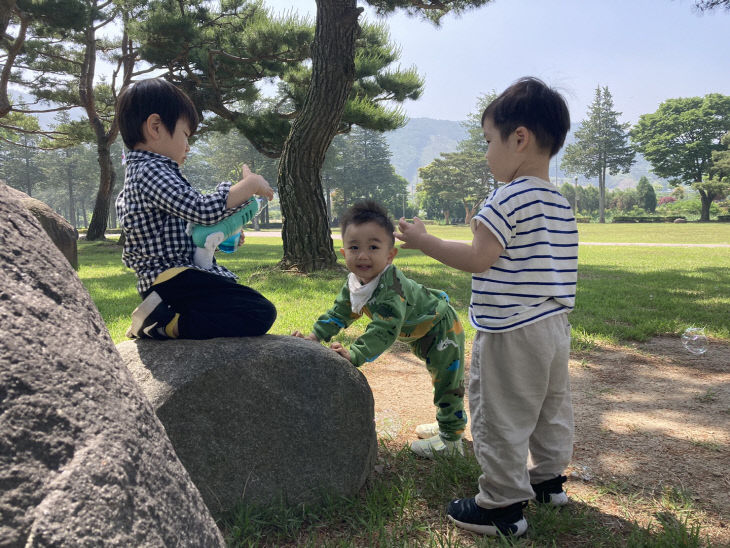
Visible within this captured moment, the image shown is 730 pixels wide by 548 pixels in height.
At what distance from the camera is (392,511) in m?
2.11

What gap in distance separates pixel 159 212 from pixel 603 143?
207 feet

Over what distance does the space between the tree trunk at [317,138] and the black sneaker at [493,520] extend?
6540mm

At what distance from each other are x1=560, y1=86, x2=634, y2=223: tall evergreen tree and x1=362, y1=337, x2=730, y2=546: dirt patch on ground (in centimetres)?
5680

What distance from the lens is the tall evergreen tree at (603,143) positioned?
56.8 metres

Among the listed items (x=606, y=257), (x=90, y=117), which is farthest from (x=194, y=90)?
(x=606, y=257)

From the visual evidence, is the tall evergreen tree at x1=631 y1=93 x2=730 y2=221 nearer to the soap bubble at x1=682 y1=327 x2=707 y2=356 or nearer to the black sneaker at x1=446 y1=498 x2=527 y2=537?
the soap bubble at x1=682 y1=327 x2=707 y2=356

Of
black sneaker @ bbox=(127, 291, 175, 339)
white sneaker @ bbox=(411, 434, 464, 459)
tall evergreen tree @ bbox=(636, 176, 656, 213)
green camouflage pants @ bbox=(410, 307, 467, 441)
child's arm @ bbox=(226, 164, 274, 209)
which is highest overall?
tall evergreen tree @ bbox=(636, 176, 656, 213)

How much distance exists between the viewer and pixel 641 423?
10.2ft

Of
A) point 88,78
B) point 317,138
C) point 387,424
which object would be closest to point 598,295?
point 317,138

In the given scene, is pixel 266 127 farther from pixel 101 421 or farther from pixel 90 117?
pixel 101 421

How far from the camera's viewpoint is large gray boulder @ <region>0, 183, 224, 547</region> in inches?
34.1

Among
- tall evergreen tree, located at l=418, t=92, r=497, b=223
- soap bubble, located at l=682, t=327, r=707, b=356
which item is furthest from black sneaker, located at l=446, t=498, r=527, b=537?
tall evergreen tree, located at l=418, t=92, r=497, b=223

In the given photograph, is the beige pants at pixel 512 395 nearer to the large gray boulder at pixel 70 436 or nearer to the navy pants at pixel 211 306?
the navy pants at pixel 211 306

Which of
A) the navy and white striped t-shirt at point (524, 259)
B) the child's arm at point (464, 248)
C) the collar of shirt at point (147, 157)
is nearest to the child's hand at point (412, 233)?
the child's arm at point (464, 248)
